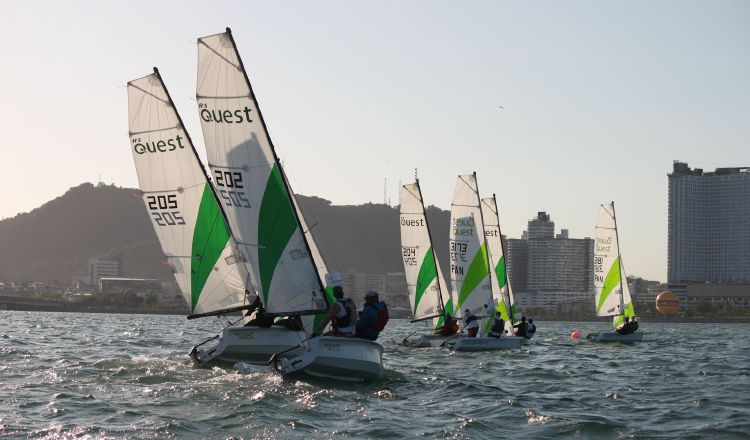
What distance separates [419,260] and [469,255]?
2.01m

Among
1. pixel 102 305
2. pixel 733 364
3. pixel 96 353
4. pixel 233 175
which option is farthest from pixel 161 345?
pixel 102 305

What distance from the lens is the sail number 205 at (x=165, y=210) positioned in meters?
25.8

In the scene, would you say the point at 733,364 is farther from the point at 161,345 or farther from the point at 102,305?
the point at 102,305

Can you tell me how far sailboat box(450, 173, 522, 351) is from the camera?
135 ft

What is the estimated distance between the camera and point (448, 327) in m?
39.3

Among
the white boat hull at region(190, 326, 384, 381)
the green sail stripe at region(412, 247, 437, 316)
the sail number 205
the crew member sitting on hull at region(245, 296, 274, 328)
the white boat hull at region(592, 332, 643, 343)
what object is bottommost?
the white boat hull at region(592, 332, 643, 343)

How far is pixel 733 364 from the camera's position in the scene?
97.7ft

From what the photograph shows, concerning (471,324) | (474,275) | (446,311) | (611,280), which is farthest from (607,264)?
(471,324)

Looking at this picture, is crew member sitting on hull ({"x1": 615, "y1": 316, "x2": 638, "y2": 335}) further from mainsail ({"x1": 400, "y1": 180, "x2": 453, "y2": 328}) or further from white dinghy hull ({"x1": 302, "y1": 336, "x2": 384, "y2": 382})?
white dinghy hull ({"x1": 302, "y1": 336, "x2": 384, "y2": 382})

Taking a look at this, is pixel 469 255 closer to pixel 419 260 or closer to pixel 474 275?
pixel 474 275

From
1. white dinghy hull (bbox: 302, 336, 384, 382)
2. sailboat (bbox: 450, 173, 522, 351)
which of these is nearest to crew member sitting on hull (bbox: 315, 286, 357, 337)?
white dinghy hull (bbox: 302, 336, 384, 382)

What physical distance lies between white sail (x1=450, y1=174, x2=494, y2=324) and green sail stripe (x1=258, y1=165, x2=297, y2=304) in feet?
57.9

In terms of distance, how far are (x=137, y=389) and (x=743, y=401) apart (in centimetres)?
1107

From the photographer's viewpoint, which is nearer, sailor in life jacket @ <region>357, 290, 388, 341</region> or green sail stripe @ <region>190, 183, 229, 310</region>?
sailor in life jacket @ <region>357, 290, 388, 341</region>
